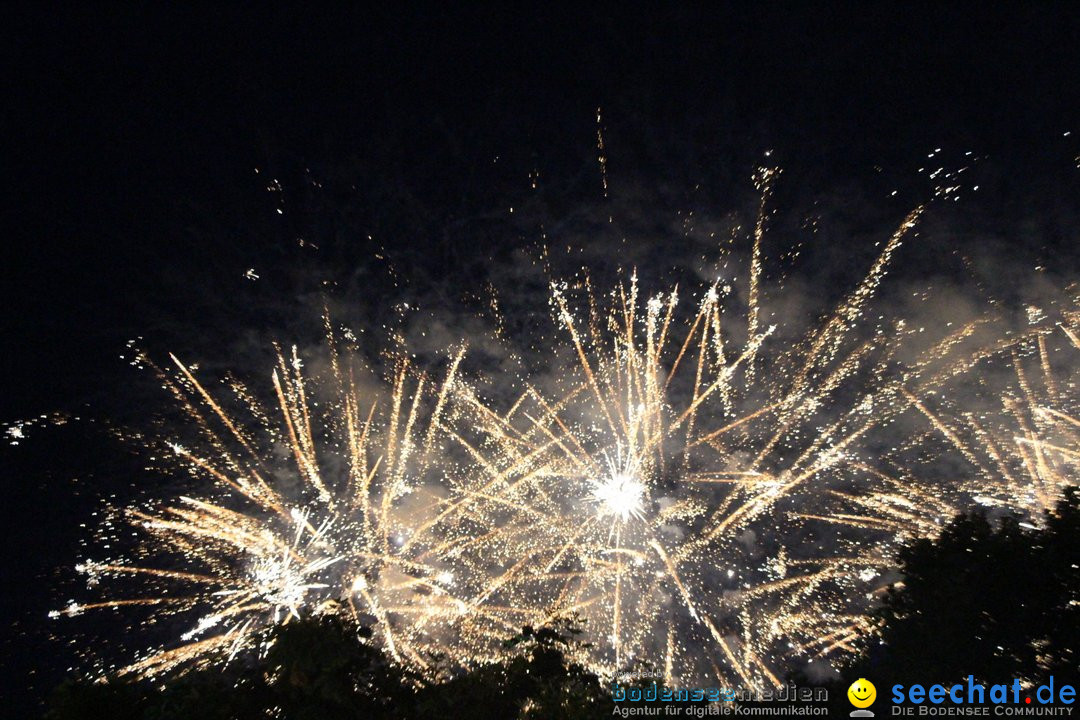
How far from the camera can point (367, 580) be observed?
52281 millimetres

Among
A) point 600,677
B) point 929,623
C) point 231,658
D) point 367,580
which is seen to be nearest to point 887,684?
point 929,623

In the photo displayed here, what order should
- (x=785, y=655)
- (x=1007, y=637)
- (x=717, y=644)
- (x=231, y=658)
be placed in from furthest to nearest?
(x=717, y=644) < (x=785, y=655) < (x=1007, y=637) < (x=231, y=658)

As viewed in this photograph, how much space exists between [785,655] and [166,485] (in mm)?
96409

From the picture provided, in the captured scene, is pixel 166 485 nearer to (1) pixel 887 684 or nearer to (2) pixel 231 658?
(2) pixel 231 658

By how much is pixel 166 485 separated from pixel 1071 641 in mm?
59500

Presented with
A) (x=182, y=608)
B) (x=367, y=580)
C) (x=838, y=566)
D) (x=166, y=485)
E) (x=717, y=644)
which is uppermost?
(x=166, y=485)

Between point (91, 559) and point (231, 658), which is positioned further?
point (91, 559)

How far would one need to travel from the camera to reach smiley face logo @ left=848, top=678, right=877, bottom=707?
40.9 feet

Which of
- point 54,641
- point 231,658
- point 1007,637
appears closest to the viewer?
point 231,658

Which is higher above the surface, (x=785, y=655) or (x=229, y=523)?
(x=229, y=523)

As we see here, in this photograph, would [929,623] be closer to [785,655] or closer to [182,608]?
[785,655]

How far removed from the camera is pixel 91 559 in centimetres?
4625

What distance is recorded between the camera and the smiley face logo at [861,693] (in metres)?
12.5

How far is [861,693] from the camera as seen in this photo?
12.5 meters
